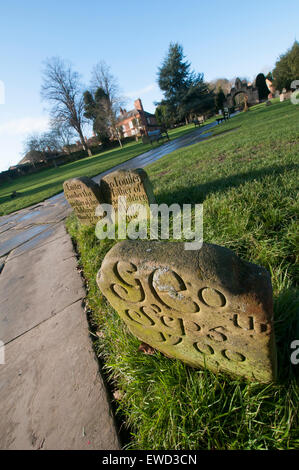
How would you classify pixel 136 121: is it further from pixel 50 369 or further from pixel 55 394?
pixel 55 394

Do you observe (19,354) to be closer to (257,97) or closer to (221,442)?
(221,442)

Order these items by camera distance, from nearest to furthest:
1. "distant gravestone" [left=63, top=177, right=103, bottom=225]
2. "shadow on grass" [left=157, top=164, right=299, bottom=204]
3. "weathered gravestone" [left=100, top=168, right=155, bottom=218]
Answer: "weathered gravestone" [left=100, top=168, right=155, bottom=218] → "shadow on grass" [left=157, top=164, right=299, bottom=204] → "distant gravestone" [left=63, top=177, right=103, bottom=225]

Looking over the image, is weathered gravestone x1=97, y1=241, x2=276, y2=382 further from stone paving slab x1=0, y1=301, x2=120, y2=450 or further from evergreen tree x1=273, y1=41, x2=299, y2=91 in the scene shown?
evergreen tree x1=273, y1=41, x2=299, y2=91

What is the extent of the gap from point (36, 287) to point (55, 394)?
73.3 inches

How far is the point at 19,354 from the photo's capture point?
85.1 inches

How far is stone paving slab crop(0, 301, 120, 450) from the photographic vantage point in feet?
4.60

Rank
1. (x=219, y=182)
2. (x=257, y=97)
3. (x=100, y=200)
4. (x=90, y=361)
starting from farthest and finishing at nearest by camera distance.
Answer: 1. (x=257, y=97)
2. (x=219, y=182)
3. (x=100, y=200)
4. (x=90, y=361)

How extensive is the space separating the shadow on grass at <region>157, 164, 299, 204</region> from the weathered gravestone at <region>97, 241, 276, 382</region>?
294 centimetres

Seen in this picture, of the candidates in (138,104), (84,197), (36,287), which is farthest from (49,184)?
(138,104)

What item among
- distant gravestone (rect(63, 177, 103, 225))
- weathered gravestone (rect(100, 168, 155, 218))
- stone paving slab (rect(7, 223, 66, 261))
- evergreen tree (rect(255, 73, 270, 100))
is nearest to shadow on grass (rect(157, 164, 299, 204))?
weathered gravestone (rect(100, 168, 155, 218))

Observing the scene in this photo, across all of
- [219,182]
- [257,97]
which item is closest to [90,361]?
[219,182]

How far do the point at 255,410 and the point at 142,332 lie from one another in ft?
2.53

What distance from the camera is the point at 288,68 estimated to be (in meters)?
31.1

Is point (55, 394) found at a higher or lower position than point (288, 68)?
lower
